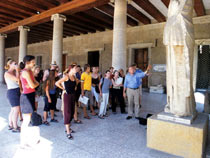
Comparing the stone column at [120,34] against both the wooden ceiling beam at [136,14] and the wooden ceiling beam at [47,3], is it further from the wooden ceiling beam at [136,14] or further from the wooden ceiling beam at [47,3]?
the wooden ceiling beam at [47,3]

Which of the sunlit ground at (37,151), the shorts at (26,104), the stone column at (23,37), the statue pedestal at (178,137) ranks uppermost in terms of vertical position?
the stone column at (23,37)

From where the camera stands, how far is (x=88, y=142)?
3096 mm

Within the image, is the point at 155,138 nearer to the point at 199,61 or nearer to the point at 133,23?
the point at 199,61

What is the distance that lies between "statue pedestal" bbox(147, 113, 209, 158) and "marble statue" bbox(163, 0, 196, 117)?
227mm

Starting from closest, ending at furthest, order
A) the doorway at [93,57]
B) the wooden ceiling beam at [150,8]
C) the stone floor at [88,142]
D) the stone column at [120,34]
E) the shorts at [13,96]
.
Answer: the stone floor at [88,142] < the shorts at [13,96] < the stone column at [120,34] < the wooden ceiling beam at [150,8] < the doorway at [93,57]

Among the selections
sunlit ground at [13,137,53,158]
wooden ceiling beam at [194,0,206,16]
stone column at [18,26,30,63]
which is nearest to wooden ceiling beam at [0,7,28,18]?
stone column at [18,26,30,63]

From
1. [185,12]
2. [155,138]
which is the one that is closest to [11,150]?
[155,138]

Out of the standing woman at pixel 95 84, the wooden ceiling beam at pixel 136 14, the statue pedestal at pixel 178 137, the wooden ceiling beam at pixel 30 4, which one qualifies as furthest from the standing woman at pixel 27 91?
the wooden ceiling beam at pixel 136 14

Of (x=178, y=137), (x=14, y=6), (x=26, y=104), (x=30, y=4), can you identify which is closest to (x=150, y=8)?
(x=30, y=4)

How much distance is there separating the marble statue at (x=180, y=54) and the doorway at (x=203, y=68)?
8546mm

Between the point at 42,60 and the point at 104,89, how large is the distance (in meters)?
16.4

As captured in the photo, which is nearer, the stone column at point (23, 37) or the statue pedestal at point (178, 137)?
the statue pedestal at point (178, 137)

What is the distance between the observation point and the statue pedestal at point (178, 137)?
2378mm

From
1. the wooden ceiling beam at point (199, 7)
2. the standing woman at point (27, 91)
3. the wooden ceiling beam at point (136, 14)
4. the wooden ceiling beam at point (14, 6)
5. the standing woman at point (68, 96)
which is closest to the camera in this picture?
the standing woman at point (27, 91)
